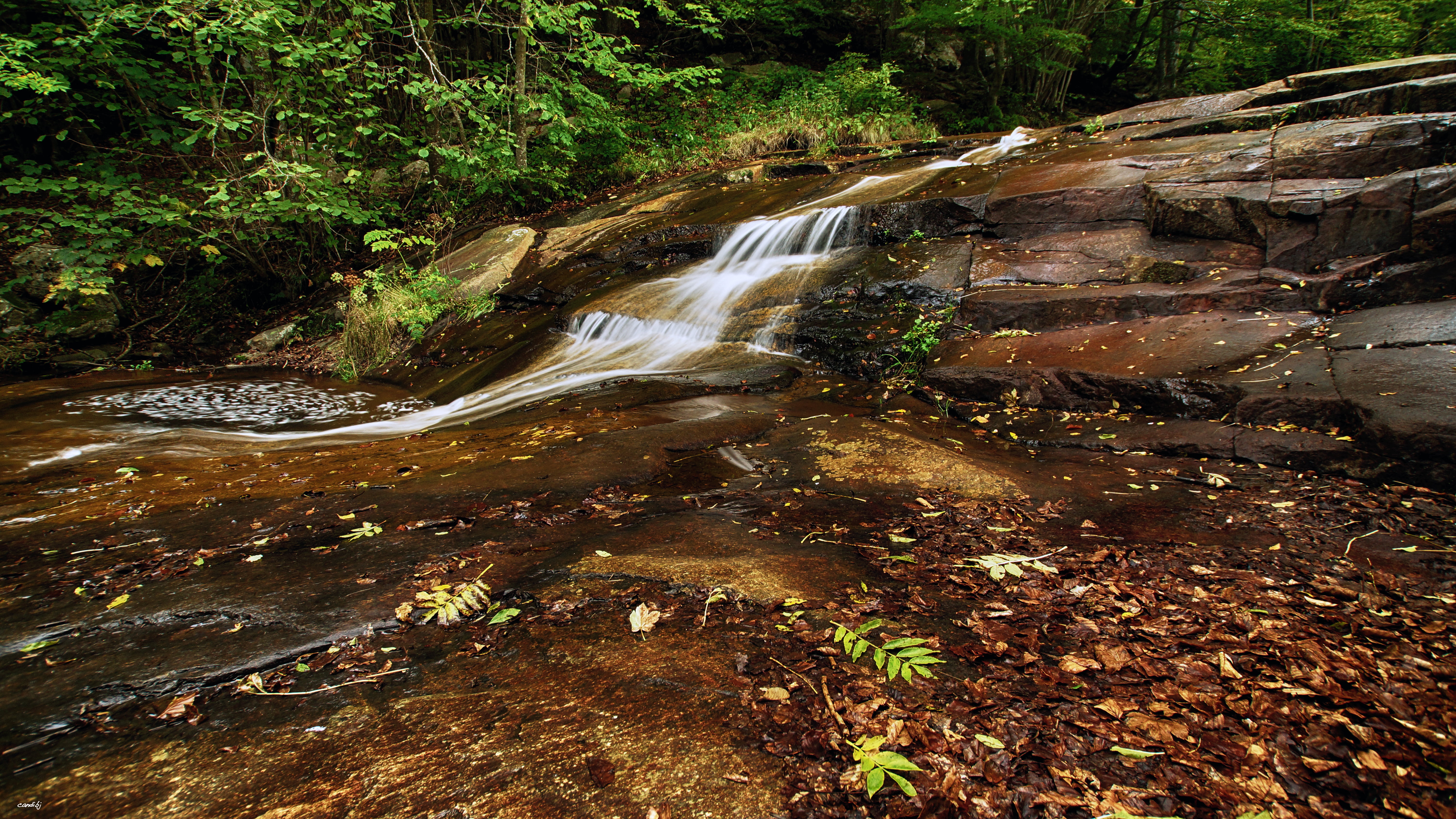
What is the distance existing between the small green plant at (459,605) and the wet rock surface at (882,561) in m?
0.02

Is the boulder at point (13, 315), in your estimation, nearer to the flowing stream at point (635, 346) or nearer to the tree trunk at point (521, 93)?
the flowing stream at point (635, 346)

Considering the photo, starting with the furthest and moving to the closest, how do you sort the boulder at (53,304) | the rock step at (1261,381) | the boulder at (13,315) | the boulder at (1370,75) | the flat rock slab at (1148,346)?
the boulder at (53,304), the boulder at (13,315), the boulder at (1370,75), the flat rock slab at (1148,346), the rock step at (1261,381)

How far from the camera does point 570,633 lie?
6.92 feet

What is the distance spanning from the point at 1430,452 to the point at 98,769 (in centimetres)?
592

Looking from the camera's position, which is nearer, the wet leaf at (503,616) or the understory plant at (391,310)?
the wet leaf at (503,616)

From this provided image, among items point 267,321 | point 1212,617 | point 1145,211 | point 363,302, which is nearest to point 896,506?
point 1212,617

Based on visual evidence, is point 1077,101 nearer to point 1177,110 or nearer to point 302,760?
point 1177,110

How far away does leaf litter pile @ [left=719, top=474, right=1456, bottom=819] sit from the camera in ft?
4.81

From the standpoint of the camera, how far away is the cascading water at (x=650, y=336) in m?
6.09

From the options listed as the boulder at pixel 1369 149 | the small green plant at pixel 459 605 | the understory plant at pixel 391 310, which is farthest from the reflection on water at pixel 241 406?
the boulder at pixel 1369 149

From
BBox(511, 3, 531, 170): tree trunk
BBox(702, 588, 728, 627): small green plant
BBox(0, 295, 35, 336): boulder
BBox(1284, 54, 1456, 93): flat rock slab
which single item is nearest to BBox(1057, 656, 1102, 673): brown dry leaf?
BBox(702, 588, 728, 627): small green plant

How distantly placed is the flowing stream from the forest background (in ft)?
10.2

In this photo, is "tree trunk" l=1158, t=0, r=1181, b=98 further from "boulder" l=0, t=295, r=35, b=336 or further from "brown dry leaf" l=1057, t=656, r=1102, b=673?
"boulder" l=0, t=295, r=35, b=336

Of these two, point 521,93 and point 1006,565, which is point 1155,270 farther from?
point 521,93
